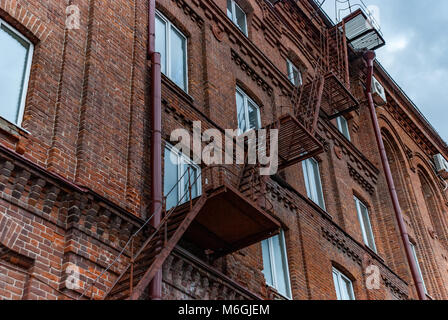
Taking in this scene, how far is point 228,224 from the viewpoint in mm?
11523

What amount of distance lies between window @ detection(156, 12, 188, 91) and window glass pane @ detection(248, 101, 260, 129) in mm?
2484

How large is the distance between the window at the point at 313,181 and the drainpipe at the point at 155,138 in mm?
6733

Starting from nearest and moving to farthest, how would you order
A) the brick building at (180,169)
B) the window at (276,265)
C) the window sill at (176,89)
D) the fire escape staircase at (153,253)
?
the fire escape staircase at (153,253), the brick building at (180,169), the window sill at (176,89), the window at (276,265)

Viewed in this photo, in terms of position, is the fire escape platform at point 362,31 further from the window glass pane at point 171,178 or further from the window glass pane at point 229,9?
the window glass pane at point 171,178

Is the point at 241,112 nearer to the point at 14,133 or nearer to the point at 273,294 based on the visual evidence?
the point at 273,294

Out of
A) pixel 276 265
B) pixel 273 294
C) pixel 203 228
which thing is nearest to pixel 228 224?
pixel 203 228

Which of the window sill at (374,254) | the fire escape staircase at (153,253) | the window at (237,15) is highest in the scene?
the window at (237,15)

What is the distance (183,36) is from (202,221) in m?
5.91

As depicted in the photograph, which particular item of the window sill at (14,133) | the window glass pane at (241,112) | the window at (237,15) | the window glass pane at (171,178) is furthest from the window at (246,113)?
the window sill at (14,133)

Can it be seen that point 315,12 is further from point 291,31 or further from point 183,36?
point 183,36

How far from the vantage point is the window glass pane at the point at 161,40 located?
1426 cm

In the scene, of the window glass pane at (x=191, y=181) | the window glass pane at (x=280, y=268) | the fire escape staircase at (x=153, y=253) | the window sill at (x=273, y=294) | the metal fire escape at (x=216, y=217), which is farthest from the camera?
the window glass pane at (x=280, y=268)

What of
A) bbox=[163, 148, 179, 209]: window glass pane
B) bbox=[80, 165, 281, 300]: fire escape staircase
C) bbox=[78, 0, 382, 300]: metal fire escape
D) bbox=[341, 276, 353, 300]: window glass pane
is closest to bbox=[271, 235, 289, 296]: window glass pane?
bbox=[78, 0, 382, 300]: metal fire escape

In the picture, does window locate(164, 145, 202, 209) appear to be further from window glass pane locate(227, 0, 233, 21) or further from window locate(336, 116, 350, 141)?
window locate(336, 116, 350, 141)
